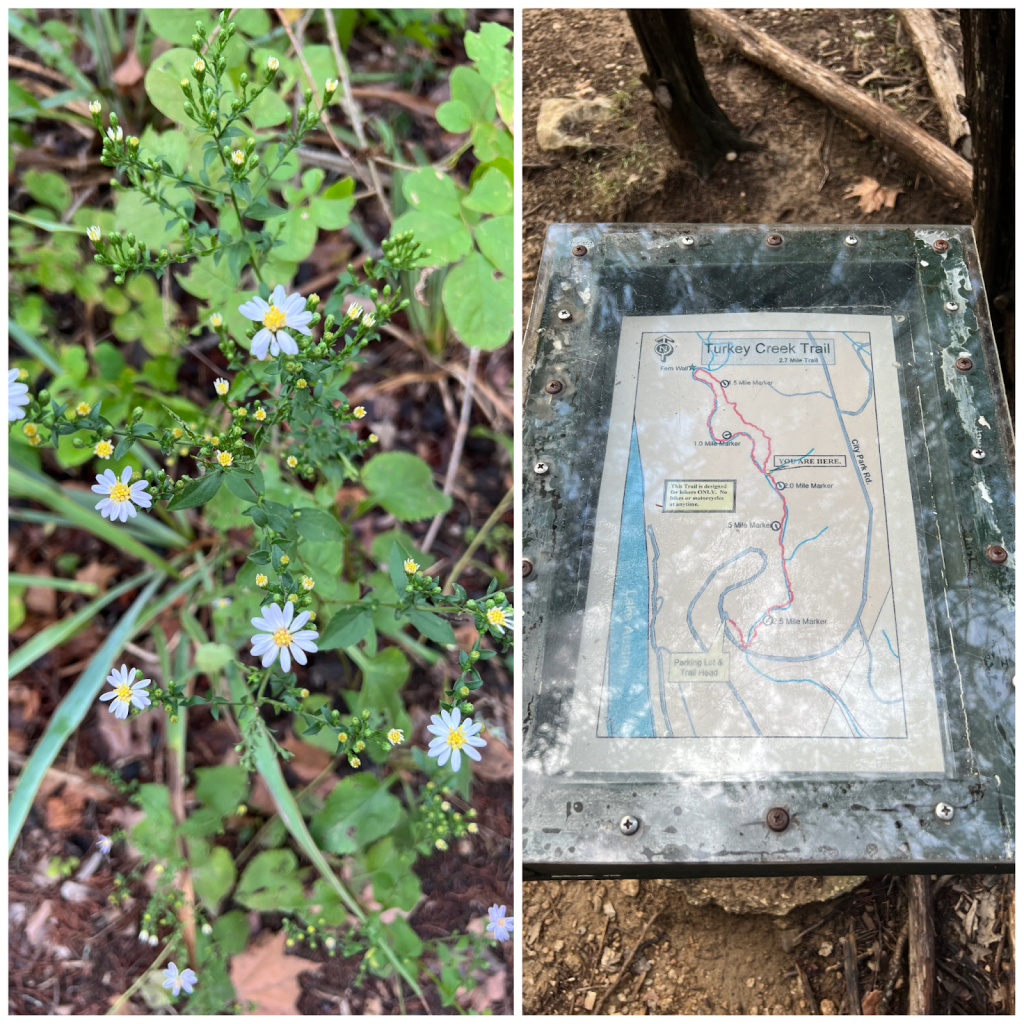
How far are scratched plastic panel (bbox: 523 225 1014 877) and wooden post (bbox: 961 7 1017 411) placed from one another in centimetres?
33

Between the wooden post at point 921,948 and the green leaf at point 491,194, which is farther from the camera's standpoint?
the wooden post at point 921,948

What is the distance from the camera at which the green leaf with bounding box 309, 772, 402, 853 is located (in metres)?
1.52

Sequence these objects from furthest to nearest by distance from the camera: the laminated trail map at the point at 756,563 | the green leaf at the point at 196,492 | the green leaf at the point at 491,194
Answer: the green leaf at the point at 491,194
the laminated trail map at the point at 756,563
the green leaf at the point at 196,492

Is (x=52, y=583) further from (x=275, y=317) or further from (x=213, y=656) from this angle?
(x=275, y=317)

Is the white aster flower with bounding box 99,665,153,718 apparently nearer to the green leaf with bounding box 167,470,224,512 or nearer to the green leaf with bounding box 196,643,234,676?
the green leaf with bounding box 167,470,224,512

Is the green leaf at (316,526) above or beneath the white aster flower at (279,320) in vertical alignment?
beneath

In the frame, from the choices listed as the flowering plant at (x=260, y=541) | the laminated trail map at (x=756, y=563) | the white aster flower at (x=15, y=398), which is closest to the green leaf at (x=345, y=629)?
the flowering plant at (x=260, y=541)

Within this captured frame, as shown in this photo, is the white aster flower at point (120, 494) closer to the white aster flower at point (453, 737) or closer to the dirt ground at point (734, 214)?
the white aster flower at point (453, 737)

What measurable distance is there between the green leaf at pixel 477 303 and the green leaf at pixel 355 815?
889mm

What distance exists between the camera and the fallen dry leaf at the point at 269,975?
169cm

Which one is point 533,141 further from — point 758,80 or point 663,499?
point 663,499

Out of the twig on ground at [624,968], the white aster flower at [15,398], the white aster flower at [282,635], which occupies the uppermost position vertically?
the white aster flower at [15,398]

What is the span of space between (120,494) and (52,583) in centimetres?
95

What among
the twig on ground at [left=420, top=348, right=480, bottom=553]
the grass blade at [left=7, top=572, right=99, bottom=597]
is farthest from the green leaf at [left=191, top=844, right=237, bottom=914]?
the twig on ground at [left=420, top=348, right=480, bottom=553]
